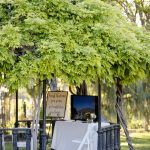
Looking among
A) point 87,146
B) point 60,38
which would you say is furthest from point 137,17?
point 60,38

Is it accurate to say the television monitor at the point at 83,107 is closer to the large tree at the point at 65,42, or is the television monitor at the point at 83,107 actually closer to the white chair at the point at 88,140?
the white chair at the point at 88,140

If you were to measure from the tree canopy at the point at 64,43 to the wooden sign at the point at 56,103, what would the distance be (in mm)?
3331

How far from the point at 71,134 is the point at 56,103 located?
1.81m

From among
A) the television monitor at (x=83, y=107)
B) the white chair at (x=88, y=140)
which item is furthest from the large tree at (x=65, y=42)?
the television monitor at (x=83, y=107)

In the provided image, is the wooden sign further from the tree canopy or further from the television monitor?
the tree canopy

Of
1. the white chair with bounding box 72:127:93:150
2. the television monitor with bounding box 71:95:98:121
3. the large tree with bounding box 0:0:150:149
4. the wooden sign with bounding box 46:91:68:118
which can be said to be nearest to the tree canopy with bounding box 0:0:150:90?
the large tree with bounding box 0:0:150:149

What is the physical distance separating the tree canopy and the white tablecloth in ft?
4.74

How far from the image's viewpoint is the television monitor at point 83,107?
9695 mm

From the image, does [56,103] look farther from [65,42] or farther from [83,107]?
[65,42]

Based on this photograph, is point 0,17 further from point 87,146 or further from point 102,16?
point 87,146

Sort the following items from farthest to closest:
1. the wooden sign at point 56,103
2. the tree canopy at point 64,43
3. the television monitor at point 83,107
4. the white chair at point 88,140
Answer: the wooden sign at point 56,103
the television monitor at point 83,107
the white chair at point 88,140
the tree canopy at point 64,43

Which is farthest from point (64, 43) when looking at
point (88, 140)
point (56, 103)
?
point (56, 103)

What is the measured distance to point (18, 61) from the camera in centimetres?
664

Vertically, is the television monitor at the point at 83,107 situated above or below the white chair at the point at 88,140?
above
